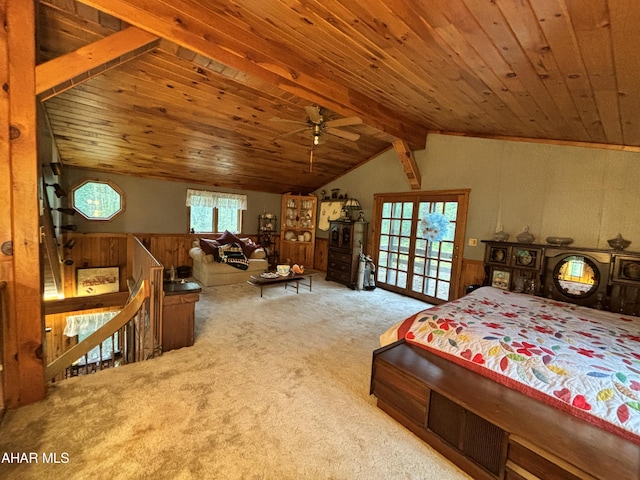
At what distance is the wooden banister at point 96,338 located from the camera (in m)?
2.04

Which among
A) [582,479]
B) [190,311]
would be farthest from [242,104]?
[582,479]

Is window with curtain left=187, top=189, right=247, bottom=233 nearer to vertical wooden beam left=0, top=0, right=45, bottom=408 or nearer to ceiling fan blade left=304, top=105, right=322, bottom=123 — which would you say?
ceiling fan blade left=304, top=105, right=322, bottom=123

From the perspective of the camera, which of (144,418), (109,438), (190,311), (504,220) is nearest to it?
(109,438)

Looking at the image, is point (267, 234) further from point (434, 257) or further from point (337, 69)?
point (337, 69)

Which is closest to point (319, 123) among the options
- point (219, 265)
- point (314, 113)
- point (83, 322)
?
point (314, 113)

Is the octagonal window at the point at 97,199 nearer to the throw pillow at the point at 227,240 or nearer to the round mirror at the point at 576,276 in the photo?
the throw pillow at the point at 227,240

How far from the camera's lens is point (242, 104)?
3.49 m

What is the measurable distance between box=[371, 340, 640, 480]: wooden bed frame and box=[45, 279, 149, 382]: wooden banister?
2.11 meters

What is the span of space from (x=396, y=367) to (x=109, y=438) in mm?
1765

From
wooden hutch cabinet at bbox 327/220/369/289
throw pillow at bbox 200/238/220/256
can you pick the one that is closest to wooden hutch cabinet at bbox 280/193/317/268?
wooden hutch cabinet at bbox 327/220/369/289

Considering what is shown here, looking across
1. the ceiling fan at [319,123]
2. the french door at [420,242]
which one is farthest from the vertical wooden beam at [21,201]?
the french door at [420,242]

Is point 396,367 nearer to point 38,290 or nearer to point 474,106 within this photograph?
point 38,290

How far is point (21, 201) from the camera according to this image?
1.69 meters

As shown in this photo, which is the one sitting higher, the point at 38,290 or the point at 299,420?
the point at 38,290
